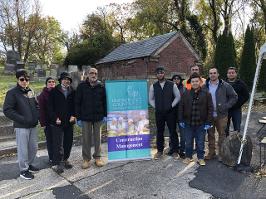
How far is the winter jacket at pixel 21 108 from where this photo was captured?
684cm

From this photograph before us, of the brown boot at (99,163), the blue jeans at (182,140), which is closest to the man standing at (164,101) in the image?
the blue jeans at (182,140)

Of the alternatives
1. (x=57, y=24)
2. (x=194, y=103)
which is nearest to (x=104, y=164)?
(x=194, y=103)

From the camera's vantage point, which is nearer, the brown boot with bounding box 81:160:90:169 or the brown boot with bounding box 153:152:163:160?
the brown boot with bounding box 81:160:90:169

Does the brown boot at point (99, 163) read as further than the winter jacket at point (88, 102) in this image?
Yes

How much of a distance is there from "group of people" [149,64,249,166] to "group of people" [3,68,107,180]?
4.45ft

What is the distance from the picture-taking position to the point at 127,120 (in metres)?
8.02

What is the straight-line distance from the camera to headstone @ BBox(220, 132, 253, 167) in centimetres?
754

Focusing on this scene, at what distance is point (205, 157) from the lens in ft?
26.5

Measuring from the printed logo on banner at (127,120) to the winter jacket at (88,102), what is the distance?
1.01ft

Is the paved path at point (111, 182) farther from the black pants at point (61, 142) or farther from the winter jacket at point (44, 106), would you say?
the winter jacket at point (44, 106)

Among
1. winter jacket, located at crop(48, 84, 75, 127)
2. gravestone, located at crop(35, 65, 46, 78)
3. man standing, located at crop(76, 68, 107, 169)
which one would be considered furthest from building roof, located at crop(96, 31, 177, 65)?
winter jacket, located at crop(48, 84, 75, 127)

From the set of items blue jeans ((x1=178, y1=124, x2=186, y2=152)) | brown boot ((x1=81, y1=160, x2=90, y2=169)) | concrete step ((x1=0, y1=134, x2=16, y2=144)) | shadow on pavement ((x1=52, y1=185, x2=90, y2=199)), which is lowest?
shadow on pavement ((x1=52, y1=185, x2=90, y2=199))

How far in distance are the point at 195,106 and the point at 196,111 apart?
108 millimetres

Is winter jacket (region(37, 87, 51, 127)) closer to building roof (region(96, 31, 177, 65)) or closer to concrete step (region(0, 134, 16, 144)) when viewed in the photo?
concrete step (region(0, 134, 16, 144))
